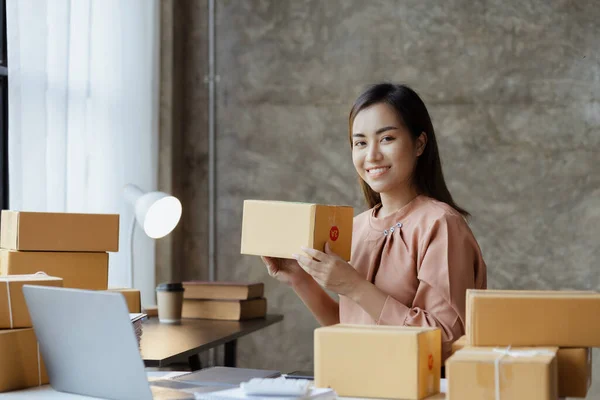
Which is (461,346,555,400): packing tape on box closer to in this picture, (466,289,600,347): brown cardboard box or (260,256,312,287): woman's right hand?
(466,289,600,347): brown cardboard box

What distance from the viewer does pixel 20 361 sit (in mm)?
1769

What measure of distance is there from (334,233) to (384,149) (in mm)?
311

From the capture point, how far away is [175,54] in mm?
4629

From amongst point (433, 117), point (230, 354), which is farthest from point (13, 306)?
point (433, 117)

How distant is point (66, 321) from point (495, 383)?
0.82 meters

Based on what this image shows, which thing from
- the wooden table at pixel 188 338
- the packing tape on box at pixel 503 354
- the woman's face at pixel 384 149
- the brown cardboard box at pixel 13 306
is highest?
the woman's face at pixel 384 149

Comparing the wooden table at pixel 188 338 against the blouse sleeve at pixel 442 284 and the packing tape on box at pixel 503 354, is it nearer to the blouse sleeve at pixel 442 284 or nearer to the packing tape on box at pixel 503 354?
the blouse sleeve at pixel 442 284

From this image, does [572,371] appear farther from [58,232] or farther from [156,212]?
[156,212]

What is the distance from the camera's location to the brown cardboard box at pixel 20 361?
174 cm

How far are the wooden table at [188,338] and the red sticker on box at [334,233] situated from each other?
610 millimetres

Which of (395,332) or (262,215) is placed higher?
(262,215)

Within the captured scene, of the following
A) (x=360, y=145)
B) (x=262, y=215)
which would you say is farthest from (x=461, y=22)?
(x=262, y=215)

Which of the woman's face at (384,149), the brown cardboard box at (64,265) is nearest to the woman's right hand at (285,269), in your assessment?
the woman's face at (384,149)

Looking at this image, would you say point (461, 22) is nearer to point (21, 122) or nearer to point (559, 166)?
point (559, 166)
